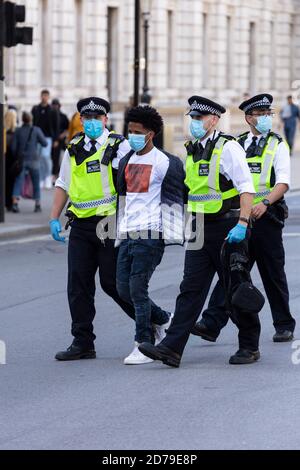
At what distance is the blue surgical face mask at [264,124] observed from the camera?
10578 mm

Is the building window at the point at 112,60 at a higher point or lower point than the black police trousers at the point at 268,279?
lower

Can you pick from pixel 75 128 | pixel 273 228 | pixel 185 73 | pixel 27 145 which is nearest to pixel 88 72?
pixel 185 73

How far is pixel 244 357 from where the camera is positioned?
9.79m

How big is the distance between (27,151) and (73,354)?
40.9 feet

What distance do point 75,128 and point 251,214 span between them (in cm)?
1660

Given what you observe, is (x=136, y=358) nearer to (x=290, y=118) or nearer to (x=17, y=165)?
(x=17, y=165)

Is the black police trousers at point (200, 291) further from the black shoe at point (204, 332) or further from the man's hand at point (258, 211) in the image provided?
the black shoe at point (204, 332)

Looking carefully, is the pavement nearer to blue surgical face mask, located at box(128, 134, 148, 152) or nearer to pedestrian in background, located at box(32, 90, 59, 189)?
pedestrian in background, located at box(32, 90, 59, 189)

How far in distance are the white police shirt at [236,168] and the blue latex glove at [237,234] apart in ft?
0.76

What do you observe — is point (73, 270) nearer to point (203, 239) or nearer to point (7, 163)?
point (203, 239)

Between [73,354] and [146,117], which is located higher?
[146,117]

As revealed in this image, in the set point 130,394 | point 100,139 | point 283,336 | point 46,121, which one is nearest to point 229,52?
point 46,121

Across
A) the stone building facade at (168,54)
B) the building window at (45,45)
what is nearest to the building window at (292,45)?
the stone building facade at (168,54)

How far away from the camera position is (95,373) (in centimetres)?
949
